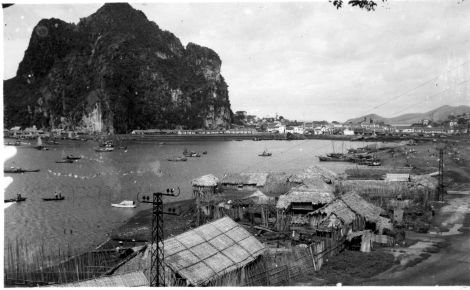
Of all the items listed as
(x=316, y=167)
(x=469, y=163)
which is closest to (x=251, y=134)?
(x=469, y=163)

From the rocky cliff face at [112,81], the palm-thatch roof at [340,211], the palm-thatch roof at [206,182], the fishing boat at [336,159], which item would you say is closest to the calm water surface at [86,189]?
the fishing boat at [336,159]

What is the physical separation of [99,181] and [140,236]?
2667 cm

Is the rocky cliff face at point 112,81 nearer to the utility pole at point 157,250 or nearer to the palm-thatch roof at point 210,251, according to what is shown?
the palm-thatch roof at point 210,251

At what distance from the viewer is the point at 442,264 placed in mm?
17562

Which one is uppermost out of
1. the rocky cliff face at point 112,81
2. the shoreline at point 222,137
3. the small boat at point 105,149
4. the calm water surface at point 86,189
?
the rocky cliff face at point 112,81

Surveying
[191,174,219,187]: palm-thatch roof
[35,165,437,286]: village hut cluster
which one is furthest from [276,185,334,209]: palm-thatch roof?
[191,174,219,187]: palm-thatch roof

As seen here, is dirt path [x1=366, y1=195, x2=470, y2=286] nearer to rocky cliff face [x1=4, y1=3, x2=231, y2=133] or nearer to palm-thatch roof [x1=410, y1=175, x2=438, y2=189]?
palm-thatch roof [x1=410, y1=175, x2=438, y2=189]

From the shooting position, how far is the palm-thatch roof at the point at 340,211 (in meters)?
22.2

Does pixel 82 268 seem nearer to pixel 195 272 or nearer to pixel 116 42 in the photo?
pixel 195 272

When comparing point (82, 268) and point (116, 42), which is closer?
point (82, 268)

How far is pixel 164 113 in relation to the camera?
174 meters

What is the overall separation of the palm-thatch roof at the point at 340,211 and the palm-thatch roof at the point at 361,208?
0.27 metres

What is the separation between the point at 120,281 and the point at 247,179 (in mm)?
26138

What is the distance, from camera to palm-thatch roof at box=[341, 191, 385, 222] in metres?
22.8
